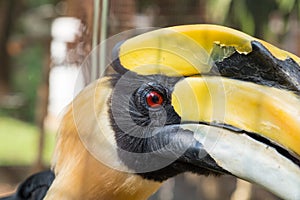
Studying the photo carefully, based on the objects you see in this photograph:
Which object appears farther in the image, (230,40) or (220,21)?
(220,21)

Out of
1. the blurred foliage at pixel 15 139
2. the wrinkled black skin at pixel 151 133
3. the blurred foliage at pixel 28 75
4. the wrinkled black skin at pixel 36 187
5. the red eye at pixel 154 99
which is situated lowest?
the blurred foliage at pixel 15 139

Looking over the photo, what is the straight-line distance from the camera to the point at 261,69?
110 cm

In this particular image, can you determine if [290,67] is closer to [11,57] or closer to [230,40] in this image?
[230,40]

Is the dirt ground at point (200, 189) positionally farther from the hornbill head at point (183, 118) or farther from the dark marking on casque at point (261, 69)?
the dark marking on casque at point (261, 69)

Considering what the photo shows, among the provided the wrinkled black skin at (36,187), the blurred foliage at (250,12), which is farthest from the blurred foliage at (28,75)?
the wrinkled black skin at (36,187)

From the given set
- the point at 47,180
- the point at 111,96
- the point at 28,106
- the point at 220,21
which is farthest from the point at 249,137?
the point at 28,106

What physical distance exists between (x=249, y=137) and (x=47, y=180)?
50cm

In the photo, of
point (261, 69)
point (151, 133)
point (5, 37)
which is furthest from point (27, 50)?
point (261, 69)

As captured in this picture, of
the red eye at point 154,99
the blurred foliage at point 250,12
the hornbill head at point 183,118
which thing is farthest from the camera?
the blurred foliage at point 250,12

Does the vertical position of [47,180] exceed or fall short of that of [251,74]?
it falls short

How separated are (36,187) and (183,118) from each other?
0.44m

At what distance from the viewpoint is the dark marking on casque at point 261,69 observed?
108 centimetres

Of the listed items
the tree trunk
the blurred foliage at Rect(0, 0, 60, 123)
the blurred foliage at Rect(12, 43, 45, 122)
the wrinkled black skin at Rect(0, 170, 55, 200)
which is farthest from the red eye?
the tree trunk

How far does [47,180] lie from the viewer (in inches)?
54.6
